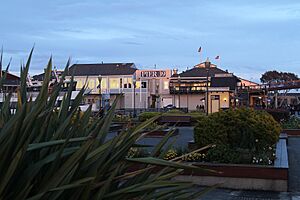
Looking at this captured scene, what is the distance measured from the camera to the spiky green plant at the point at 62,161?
2.26 m

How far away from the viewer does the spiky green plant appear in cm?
226

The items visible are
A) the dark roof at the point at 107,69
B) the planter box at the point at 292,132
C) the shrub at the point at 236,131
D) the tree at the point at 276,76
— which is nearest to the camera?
the shrub at the point at 236,131

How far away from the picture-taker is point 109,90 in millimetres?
84562

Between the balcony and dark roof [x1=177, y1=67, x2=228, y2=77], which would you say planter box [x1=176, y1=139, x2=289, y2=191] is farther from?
dark roof [x1=177, y1=67, x2=228, y2=77]

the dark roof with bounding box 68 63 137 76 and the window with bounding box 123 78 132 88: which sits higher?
the dark roof with bounding box 68 63 137 76

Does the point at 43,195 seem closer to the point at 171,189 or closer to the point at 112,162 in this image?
the point at 112,162

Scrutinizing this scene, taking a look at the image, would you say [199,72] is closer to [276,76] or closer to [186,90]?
[186,90]

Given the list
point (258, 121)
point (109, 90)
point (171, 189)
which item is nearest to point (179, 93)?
point (109, 90)

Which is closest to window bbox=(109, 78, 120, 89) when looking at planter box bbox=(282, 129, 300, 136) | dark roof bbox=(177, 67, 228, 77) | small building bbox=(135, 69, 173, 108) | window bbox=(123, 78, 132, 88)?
window bbox=(123, 78, 132, 88)

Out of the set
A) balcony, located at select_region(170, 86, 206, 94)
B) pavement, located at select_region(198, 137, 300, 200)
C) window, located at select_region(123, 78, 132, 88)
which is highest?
window, located at select_region(123, 78, 132, 88)

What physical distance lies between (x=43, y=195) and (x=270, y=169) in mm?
7923

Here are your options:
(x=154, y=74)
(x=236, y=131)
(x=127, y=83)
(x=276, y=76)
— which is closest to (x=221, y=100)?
(x=236, y=131)

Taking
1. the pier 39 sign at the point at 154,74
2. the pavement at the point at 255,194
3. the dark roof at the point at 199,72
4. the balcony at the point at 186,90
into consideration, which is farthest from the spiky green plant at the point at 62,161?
the dark roof at the point at 199,72

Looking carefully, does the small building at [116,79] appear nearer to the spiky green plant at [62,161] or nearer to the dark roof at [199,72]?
the dark roof at [199,72]
